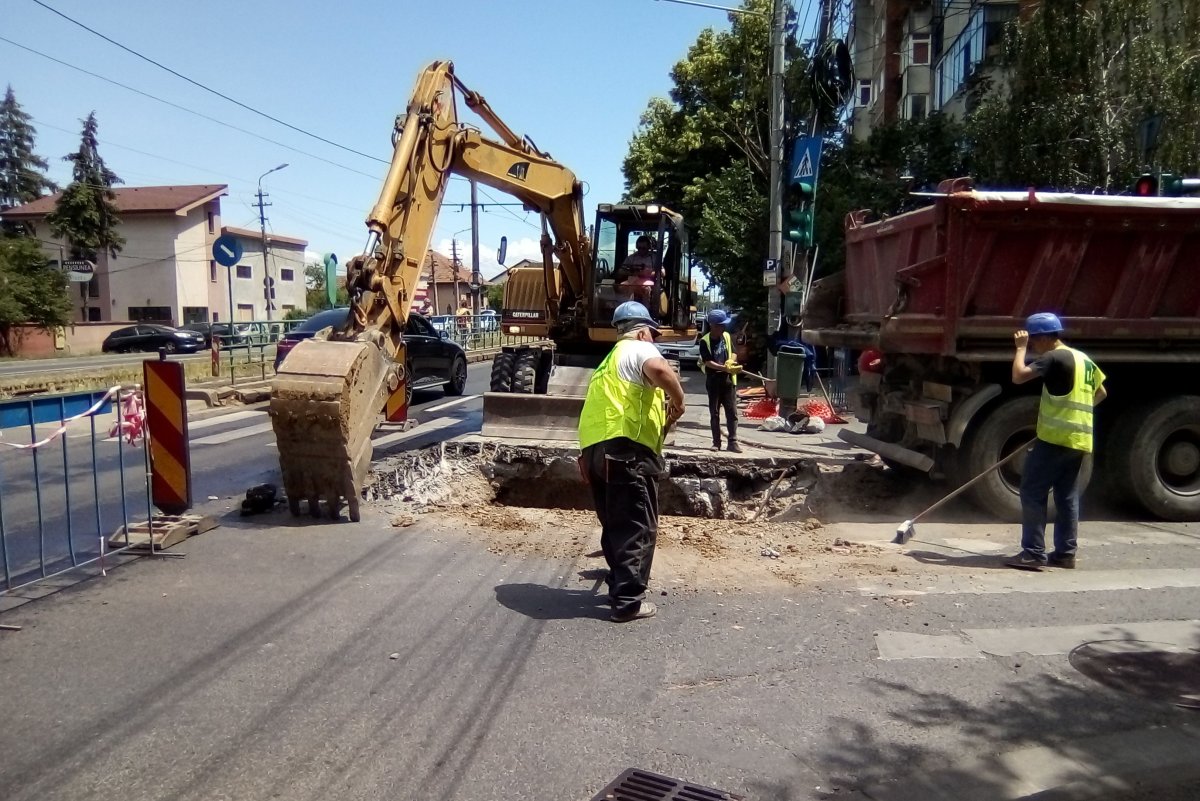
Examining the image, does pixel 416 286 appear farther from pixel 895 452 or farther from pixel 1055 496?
pixel 1055 496

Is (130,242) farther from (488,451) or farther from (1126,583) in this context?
(1126,583)

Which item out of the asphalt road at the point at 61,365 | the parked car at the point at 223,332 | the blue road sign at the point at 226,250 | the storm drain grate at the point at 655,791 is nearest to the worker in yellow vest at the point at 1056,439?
the storm drain grate at the point at 655,791

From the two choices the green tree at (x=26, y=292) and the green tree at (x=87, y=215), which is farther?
the green tree at (x=87, y=215)

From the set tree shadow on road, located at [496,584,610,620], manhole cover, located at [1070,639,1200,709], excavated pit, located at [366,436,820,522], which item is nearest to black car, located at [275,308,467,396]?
excavated pit, located at [366,436,820,522]

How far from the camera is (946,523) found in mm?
7945

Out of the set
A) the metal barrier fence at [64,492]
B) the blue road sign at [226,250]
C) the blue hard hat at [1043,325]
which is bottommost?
the metal barrier fence at [64,492]

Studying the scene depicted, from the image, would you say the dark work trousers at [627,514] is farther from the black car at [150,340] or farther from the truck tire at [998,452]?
the black car at [150,340]

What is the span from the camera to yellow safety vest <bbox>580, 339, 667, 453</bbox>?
5418mm

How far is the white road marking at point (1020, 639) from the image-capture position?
4918 mm

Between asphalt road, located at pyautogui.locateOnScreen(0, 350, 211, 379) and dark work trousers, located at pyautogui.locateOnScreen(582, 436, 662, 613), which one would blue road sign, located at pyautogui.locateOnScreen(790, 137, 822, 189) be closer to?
dark work trousers, located at pyautogui.locateOnScreen(582, 436, 662, 613)

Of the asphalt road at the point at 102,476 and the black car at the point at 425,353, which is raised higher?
the black car at the point at 425,353

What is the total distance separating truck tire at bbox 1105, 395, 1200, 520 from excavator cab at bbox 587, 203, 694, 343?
570 centimetres

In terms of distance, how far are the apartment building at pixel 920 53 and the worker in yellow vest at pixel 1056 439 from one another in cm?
1322

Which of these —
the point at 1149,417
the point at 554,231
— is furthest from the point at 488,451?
the point at 1149,417
